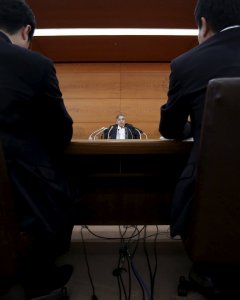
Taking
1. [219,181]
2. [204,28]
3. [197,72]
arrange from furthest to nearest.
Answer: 1. [204,28]
2. [197,72]
3. [219,181]

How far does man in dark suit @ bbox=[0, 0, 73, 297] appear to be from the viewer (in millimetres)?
795

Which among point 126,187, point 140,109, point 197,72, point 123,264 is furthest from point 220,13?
point 140,109

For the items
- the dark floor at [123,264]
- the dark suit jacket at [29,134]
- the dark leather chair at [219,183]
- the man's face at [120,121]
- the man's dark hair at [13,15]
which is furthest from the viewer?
the man's face at [120,121]

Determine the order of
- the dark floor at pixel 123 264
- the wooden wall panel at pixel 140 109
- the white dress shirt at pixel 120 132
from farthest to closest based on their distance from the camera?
the wooden wall panel at pixel 140 109
the white dress shirt at pixel 120 132
the dark floor at pixel 123 264

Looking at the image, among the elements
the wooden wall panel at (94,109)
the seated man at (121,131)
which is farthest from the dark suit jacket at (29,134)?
the wooden wall panel at (94,109)

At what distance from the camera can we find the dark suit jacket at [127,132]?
4747 mm

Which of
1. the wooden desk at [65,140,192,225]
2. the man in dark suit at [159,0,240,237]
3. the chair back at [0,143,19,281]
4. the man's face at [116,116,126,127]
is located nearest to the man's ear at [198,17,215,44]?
the man in dark suit at [159,0,240,237]

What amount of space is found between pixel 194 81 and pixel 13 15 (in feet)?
2.27

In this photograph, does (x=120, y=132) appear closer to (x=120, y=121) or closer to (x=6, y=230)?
(x=120, y=121)

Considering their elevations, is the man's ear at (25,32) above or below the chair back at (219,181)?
above

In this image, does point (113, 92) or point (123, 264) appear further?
point (113, 92)

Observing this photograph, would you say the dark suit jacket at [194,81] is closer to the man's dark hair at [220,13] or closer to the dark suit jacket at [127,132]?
the man's dark hair at [220,13]

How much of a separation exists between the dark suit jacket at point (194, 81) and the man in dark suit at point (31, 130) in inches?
15.4

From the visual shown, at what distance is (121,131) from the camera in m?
4.77
